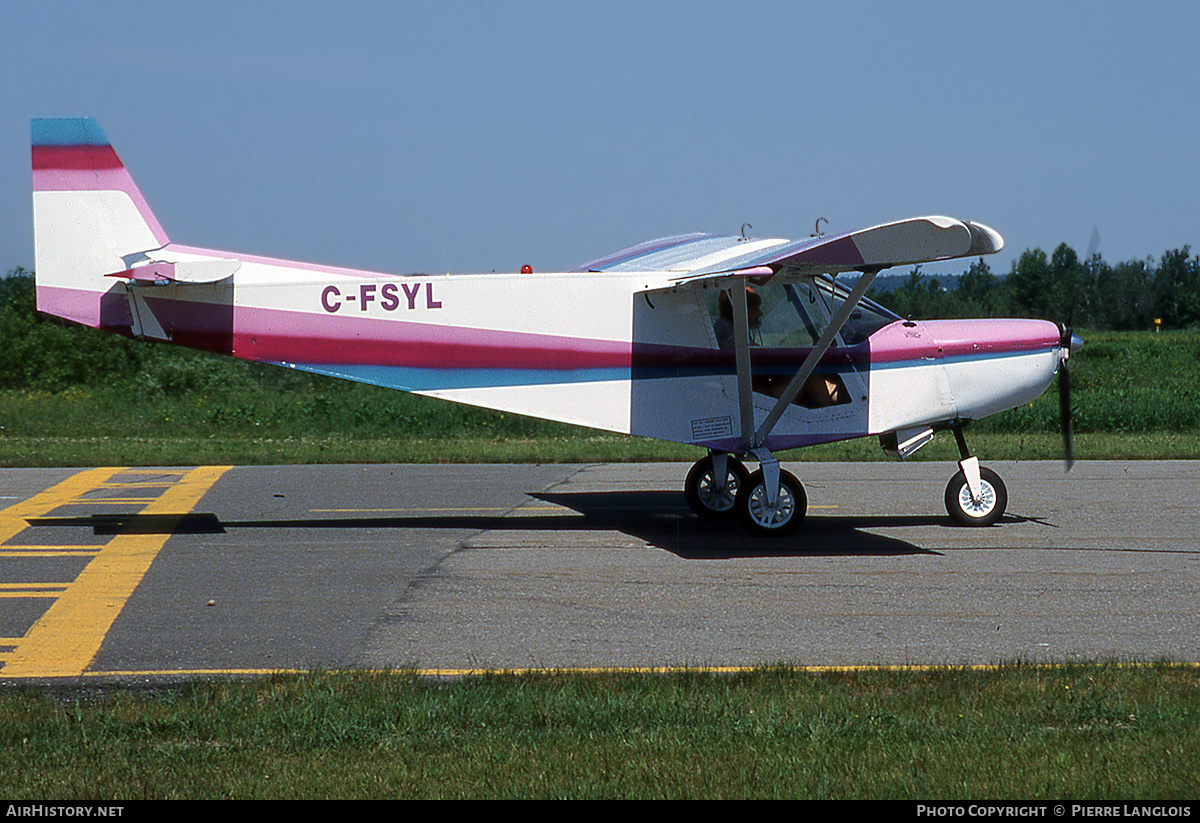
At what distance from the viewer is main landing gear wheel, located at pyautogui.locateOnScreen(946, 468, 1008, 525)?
37.9ft

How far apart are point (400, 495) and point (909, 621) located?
7.45m

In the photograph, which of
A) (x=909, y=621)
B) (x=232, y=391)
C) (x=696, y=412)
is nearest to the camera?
(x=909, y=621)

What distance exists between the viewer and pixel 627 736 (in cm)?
514

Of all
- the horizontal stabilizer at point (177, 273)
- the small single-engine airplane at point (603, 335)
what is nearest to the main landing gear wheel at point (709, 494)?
the small single-engine airplane at point (603, 335)

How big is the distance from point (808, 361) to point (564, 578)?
329 centimetres

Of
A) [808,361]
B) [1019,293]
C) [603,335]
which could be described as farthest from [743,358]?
[1019,293]

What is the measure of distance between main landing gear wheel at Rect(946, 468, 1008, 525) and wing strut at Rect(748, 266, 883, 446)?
1.95 meters

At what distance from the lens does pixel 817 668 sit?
6520 millimetres

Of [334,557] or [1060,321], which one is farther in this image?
[1060,321]

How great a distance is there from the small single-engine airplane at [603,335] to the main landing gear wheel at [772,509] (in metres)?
0.01

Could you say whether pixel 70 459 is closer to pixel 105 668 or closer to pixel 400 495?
pixel 400 495

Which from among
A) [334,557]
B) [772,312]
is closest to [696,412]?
[772,312]

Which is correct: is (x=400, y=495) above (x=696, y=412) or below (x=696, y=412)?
below

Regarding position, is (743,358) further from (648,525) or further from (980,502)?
(980,502)
